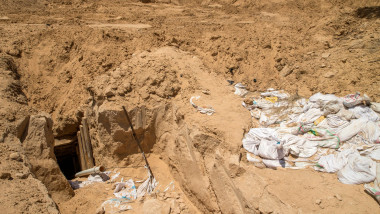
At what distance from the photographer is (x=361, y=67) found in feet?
16.6

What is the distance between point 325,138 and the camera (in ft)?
12.2

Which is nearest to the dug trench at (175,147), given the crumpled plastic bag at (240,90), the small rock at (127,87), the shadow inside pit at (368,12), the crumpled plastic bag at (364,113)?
the small rock at (127,87)

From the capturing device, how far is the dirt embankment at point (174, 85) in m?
3.04

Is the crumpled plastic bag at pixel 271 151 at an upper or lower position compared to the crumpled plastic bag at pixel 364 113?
lower

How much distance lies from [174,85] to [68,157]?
3.79m

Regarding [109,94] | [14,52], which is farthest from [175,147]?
[14,52]

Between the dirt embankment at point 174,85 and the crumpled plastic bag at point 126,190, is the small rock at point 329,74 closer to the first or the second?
the dirt embankment at point 174,85

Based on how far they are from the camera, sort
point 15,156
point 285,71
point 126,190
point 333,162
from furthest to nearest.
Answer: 1. point 285,71
2. point 126,190
3. point 333,162
4. point 15,156

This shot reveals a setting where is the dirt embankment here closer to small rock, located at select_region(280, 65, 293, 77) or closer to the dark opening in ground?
small rock, located at select_region(280, 65, 293, 77)

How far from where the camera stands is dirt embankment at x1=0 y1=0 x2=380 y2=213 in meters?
3.04

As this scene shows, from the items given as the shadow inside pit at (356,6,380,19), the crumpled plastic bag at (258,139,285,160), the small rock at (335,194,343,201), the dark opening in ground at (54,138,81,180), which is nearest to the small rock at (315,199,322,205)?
the small rock at (335,194,343,201)

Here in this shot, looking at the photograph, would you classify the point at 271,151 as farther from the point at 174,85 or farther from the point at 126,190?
the point at 126,190

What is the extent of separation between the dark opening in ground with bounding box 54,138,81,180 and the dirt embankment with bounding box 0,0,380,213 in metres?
0.36

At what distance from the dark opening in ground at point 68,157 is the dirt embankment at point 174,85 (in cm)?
36
